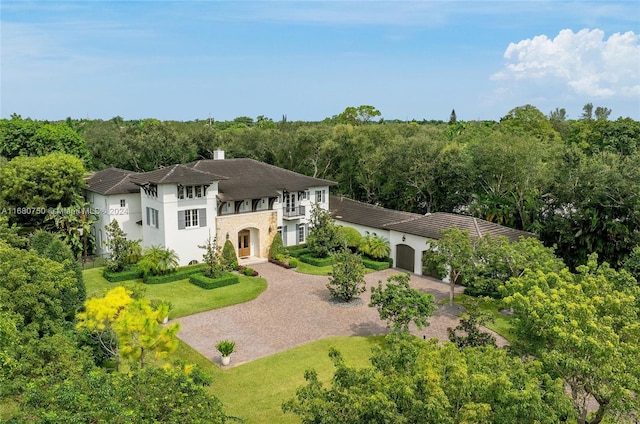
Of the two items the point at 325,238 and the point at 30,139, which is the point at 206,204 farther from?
the point at 30,139

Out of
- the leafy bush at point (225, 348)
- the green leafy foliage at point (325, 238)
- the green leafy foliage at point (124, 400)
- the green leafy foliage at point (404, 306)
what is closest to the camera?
the green leafy foliage at point (124, 400)

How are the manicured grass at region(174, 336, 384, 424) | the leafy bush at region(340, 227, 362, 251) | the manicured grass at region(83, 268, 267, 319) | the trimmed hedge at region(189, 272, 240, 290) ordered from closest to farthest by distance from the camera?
1. the manicured grass at region(174, 336, 384, 424)
2. the manicured grass at region(83, 268, 267, 319)
3. the trimmed hedge at region(189, 272, 240, 290)
4. the leafy bush at region(340, 227, 362, 251)

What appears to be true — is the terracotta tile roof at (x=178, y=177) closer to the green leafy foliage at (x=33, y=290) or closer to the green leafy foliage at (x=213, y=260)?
the green leafy foliage at (x=213, y=260)

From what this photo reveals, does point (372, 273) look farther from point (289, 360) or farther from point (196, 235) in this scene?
point (289, 360)

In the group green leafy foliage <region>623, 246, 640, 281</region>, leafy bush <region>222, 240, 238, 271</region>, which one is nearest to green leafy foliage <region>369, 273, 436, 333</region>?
green leafy foliage <region>623, 246, 640, 281</region>

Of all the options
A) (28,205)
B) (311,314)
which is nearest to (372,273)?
(311,314)

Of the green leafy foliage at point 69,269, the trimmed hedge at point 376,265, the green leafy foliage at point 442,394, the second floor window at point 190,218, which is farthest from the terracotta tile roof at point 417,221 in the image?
the green leafy foliage at point 69,269

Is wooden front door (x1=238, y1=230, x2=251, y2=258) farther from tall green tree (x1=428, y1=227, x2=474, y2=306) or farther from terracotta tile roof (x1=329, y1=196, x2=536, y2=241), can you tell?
tall green tree (x1=428, y1=227, x2=474, y2=306)
